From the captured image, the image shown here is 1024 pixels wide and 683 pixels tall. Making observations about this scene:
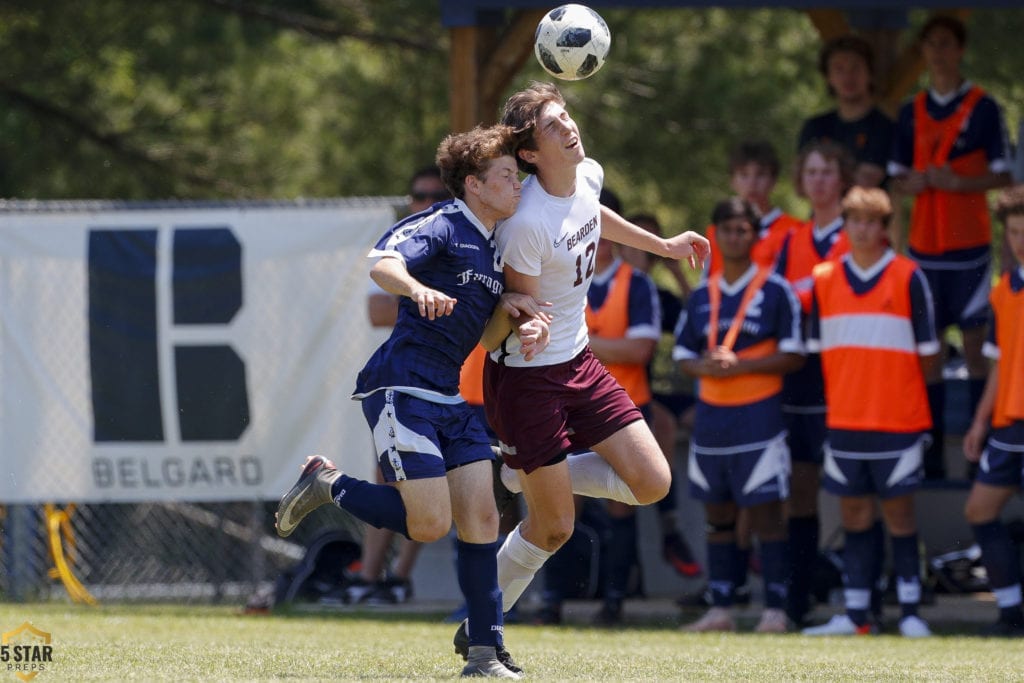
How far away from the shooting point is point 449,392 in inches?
230

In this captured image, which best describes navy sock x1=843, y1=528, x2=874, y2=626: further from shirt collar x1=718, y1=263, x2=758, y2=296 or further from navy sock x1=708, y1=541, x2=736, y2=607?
shirt collar x1=718, y1=263, x2=758, y2=296

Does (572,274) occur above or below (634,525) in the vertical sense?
above

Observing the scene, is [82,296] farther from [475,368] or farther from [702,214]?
[702,214]

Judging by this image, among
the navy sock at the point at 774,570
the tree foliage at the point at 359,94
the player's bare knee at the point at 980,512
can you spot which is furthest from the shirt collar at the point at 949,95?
the tree foliage at the point at 359,94

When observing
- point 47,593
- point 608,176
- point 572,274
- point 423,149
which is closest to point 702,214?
point 608,176

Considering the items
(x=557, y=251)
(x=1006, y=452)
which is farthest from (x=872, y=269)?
(x=557, y=251)

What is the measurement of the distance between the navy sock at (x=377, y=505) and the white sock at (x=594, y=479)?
76 cm

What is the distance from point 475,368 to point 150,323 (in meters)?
2.16

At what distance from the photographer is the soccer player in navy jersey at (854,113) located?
9461mm

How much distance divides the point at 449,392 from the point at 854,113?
4893 millimetres

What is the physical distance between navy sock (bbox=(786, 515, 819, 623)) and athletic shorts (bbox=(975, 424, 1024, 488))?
1.12 m

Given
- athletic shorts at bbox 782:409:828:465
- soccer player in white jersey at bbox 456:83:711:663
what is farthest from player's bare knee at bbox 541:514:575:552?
athletic shorts at bbox 782:409:828:465

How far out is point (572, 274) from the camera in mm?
6133

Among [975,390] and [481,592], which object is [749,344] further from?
[481,592]
